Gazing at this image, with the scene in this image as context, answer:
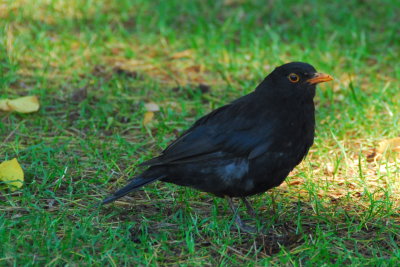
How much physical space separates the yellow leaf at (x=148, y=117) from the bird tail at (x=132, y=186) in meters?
1.41

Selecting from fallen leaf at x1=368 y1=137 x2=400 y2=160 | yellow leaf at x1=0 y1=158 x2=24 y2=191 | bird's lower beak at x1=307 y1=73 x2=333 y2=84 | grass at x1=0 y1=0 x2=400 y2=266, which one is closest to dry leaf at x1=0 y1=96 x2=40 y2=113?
grass at x1=0 y1=0 x2=400 y2=266

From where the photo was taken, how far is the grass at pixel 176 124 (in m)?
3.58

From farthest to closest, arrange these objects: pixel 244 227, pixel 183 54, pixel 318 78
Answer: pixel 183 54 → pixel 318 78 → pixel 244 227

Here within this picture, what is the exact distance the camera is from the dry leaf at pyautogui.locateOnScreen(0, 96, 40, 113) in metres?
5.25

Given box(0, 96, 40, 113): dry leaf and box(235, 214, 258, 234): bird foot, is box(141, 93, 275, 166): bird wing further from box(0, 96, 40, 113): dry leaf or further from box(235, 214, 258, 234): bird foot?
box(0, 96, 40, 113): dry leaf

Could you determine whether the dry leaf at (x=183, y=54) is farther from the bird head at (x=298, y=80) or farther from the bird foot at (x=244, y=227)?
the bird foot at (x=244, y=227)

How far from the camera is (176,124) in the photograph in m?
5.35

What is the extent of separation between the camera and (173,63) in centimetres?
656

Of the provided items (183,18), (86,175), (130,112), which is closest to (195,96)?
(130,112)

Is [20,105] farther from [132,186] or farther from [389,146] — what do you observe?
[389,146]

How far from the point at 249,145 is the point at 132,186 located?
761 mm

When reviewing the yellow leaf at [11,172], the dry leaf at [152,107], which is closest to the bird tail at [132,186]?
the yellow leaf at [11,172]

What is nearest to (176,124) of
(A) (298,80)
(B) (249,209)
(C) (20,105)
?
(C) (20,105)

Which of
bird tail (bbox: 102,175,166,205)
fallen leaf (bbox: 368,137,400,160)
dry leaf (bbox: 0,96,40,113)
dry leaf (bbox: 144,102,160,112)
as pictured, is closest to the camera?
bird tail (bbox: 102,175,166,205)
